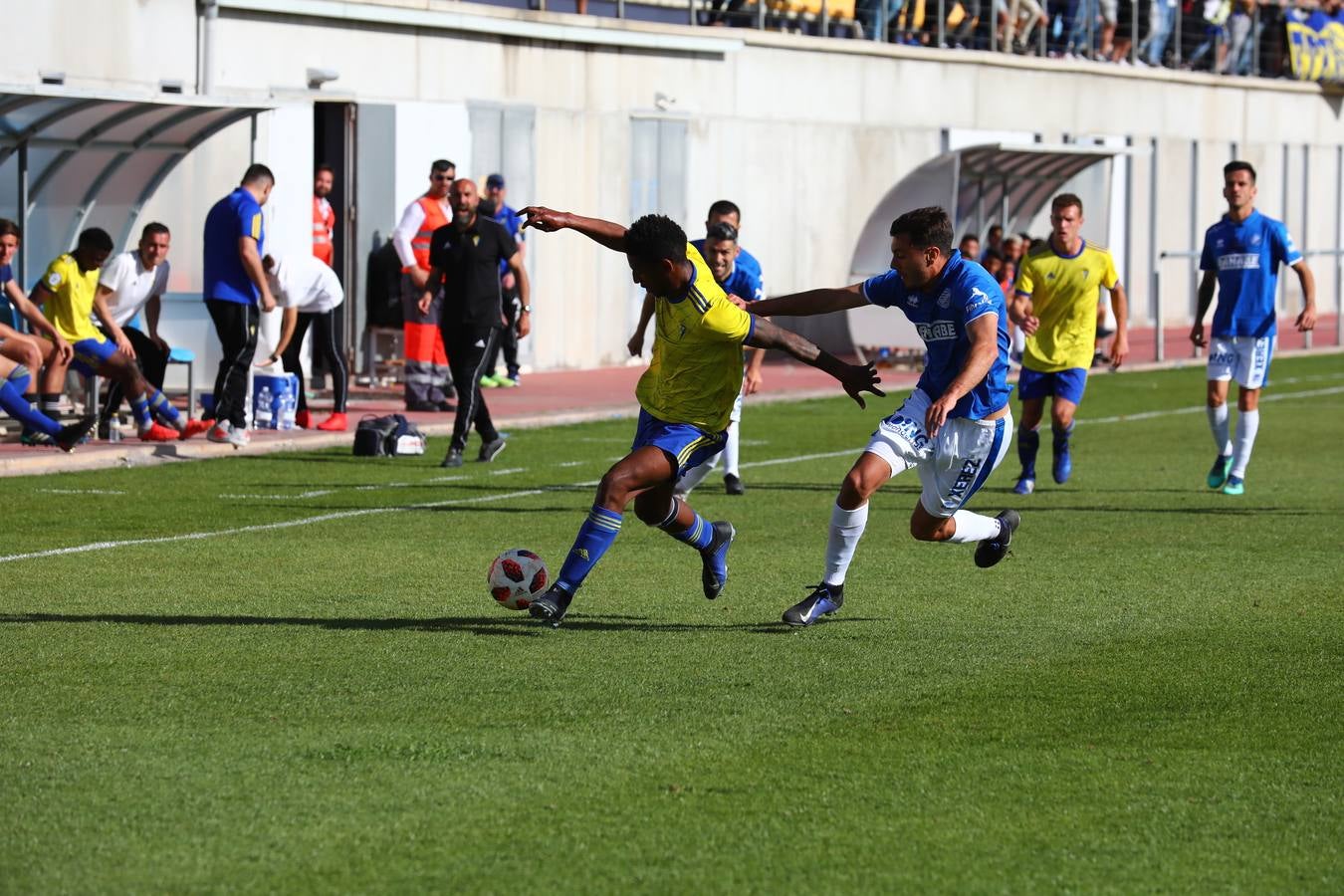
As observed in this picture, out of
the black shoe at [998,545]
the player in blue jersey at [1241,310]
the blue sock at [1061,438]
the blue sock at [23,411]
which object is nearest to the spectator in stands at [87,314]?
the blue sock at [23,411]

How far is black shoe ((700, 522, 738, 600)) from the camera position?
969cm

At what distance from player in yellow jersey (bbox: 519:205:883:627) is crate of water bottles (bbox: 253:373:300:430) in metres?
9.50

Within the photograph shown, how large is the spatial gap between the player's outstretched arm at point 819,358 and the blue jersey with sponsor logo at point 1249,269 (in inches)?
258

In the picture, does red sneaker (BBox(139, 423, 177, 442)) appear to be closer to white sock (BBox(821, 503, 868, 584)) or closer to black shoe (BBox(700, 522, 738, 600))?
black shoe (BBox(700, 522, 738, 600))

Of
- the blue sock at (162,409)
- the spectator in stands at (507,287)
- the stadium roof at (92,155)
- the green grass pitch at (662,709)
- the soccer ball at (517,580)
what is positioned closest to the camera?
the green grass pitch at (662,709)

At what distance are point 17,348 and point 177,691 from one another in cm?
875

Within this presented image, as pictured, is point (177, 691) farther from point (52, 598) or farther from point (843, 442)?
point (843, 442)

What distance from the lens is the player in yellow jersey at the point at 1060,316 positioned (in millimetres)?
14742

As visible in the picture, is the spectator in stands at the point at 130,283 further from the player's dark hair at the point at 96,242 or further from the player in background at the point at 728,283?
the player in background at the point at 728,283

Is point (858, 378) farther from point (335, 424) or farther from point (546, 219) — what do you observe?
point (335, 424)

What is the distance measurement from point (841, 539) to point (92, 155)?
10.8 meters

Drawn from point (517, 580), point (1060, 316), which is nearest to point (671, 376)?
point (517, 580)

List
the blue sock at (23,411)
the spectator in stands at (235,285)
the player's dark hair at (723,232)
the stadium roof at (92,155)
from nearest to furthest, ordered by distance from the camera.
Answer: the player's dark hair at (723,232)
the blue sock at (23,411)
the spectator in stands at (235,285)
the stadium roof at (92,155)

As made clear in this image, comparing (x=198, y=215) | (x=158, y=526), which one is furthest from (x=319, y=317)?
(x=158, y=526)
